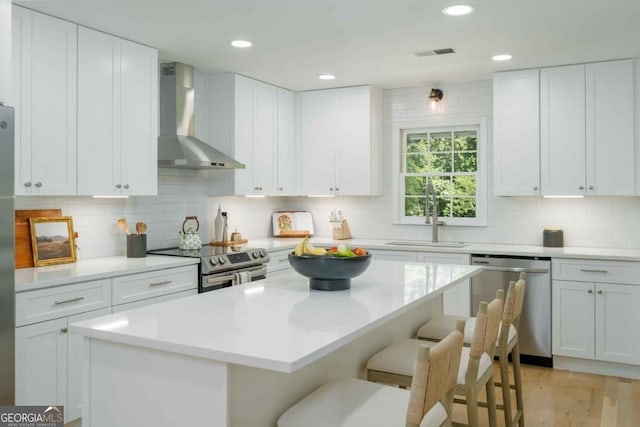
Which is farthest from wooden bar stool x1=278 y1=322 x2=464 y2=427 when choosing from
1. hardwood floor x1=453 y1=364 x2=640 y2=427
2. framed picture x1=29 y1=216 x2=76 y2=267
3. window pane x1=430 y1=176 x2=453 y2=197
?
window pane x1=430 y1=176 x2=453 y2=197

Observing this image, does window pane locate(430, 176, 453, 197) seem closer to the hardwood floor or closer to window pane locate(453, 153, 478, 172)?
window pane locate(453, 153, 478, 172)

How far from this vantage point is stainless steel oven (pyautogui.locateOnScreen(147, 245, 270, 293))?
4.13 meters

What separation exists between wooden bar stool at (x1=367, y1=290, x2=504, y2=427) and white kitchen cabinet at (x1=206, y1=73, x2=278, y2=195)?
2.83 meters

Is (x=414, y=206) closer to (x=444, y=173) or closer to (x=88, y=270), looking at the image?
(x=444, y=173)

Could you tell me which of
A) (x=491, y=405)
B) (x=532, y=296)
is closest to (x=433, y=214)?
(x=532, y=296)

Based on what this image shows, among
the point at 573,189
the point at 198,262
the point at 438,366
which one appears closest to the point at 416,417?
the point at 438,366

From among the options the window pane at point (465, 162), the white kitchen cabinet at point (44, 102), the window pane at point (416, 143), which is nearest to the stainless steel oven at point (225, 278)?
the white kitchen cabinet at point (44, 102)

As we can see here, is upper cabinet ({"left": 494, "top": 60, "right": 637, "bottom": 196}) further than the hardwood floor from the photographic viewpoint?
Yes

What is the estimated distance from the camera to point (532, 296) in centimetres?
457

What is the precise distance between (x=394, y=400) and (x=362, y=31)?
2.64m

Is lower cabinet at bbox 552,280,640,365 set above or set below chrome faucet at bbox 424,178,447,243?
below

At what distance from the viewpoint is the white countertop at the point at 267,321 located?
1.65 m

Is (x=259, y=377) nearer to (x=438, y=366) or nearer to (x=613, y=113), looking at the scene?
(x=438, y=366)

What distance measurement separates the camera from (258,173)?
5.32 m
